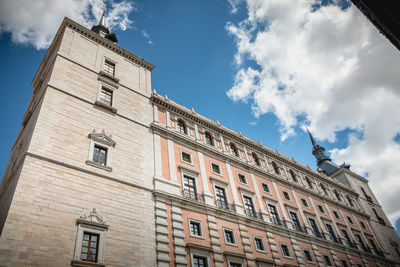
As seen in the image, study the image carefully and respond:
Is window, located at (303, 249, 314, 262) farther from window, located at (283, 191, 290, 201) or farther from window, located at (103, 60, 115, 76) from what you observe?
window, located at (103, 60, 115, 76)

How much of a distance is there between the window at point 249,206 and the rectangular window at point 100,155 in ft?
38.8

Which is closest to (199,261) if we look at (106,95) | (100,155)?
(100,155)

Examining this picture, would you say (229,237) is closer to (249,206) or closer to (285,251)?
(249,206)

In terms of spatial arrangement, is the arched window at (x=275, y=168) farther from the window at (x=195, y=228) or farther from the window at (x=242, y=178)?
the window at (x=195, y=228)

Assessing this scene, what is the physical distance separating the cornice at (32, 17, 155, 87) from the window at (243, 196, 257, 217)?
14.7 m

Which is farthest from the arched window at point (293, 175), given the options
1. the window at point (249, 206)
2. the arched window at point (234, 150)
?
the window at point (249, 206)

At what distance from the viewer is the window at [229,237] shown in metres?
20.8

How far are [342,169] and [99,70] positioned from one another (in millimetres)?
41257

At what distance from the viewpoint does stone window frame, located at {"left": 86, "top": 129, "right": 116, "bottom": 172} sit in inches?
709

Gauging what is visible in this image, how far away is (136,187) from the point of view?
61.9ft

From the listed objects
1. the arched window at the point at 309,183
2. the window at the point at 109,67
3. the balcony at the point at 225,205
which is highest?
the window at the point at 109,67

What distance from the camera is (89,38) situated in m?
25.3

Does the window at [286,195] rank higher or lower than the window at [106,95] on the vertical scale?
lower

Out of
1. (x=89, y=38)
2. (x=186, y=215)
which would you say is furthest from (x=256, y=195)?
(x=89, y=38)
